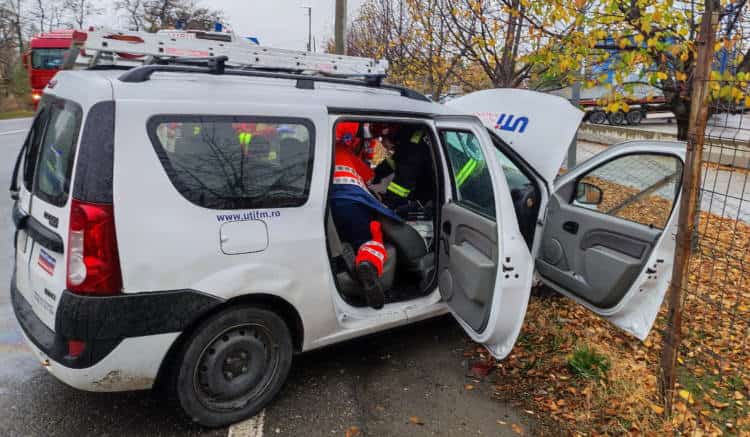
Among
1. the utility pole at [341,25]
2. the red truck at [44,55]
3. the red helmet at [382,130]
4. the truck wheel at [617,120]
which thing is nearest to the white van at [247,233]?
the red helmet at [382,130]

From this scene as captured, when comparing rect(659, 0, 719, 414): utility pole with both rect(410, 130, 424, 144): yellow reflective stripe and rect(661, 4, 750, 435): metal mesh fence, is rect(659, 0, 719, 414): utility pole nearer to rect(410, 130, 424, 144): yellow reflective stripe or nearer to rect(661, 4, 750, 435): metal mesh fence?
rect(661, 4, 750, 435): metal mesh fence

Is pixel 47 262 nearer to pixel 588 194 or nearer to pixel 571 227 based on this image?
pixel 571 227

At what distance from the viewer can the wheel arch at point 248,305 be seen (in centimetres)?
268

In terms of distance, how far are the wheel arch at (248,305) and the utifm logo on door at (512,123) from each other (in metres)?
2.13

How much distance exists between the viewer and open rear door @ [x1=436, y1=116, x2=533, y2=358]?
311 centimetres

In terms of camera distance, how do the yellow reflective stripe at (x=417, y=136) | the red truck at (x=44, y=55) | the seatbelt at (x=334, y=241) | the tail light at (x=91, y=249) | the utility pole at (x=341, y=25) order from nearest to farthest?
1. the tail light at (x=91, y=249)
2. the seatbelt at (x=334, y=241)
3. the yellow reflective stripe at (x=417, y=136)
4. the utility pole at (x=341, y=25)
5. the red truck at (x=44, y=55)

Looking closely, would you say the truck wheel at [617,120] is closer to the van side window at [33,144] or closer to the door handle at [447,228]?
the door handle at [447,228]

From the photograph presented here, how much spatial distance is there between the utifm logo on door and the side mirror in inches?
24.3

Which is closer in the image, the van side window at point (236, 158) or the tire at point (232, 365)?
the van side window at point (236, 158)

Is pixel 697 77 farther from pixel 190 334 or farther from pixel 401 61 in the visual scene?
pixel 401 61

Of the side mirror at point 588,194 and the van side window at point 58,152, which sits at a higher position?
the van side window at point 58,152

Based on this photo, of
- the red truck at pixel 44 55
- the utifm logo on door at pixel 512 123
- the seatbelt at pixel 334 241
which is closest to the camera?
the seatbelt at pixel 334 241

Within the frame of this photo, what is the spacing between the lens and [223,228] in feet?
8.80

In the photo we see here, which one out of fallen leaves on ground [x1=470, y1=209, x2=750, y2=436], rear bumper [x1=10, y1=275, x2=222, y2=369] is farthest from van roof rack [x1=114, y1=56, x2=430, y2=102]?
fallen leaves on ground [x1=470, y1=209, x2=750, y2=436]
